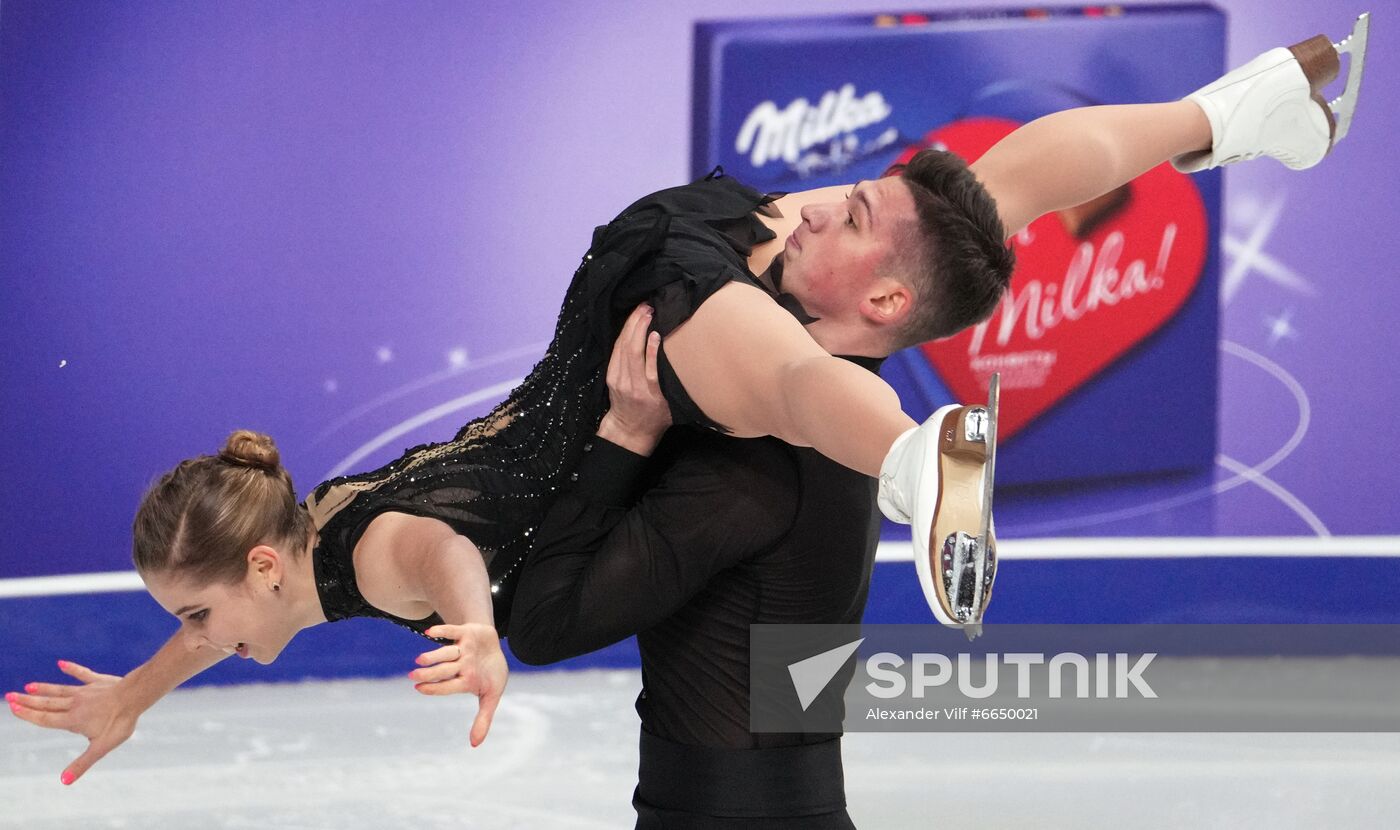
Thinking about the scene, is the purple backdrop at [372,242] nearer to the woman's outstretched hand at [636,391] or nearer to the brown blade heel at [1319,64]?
the brown blade heel at [1319,64]

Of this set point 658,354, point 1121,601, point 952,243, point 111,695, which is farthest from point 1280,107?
point 1121,601

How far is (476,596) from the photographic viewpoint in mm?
1838

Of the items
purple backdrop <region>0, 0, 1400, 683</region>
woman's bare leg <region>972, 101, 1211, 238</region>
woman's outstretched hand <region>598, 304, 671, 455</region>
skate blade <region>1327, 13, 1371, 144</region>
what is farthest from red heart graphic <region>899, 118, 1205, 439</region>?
woman's outstretched hand <region>598, 304, 671, 455</region>

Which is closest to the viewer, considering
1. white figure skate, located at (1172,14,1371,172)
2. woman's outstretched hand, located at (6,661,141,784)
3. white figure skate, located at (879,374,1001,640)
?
white figure skate, located at (879,374,1001,640)

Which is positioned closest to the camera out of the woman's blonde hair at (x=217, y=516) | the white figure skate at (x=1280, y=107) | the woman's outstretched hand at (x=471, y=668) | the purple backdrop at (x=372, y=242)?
the woman's outstretched hand at (x=471, y=668)

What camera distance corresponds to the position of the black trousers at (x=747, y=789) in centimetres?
208

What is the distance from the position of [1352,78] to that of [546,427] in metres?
1.45

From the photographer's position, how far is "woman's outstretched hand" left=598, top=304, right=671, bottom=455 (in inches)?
78.8

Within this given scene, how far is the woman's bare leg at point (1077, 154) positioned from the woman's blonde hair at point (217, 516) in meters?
1.16

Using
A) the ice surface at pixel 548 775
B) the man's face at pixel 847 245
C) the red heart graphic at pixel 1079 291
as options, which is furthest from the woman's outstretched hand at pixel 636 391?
the red heart graphic at pixel 1079 291

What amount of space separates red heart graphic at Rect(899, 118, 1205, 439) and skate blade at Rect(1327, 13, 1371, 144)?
206 centimetres

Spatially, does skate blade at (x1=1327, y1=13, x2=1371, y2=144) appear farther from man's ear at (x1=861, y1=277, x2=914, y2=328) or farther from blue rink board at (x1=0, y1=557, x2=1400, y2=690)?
blue rink board at (x1=0, y1=557, x2=1400, y2=690)

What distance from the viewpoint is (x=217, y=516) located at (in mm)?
2145

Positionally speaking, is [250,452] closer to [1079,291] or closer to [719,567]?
[719,567]
